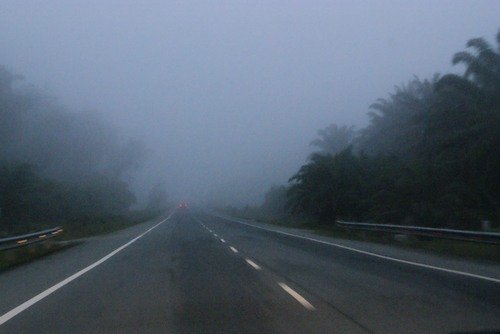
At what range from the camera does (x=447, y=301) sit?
11.7 metres

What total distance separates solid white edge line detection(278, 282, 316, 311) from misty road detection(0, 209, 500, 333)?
19mm

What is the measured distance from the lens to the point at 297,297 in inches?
492

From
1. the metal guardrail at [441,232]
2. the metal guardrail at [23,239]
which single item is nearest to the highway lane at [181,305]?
the metal guardrail at [23,239]

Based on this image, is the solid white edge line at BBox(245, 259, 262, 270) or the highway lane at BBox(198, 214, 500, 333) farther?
the solid white edge line at BBox(245, 259, 262, 270)

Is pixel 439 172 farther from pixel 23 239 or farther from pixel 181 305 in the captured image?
pixel 181 305

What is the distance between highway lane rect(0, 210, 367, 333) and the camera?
973cm

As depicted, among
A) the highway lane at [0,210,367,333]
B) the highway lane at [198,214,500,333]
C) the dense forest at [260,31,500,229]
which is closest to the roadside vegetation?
the dense forest at [260,31,500,229]

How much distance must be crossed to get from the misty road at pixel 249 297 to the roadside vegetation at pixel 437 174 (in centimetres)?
1001

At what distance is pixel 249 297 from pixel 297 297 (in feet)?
2.87

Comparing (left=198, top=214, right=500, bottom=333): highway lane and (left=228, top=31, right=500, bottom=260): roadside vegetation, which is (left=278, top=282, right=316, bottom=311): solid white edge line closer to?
(left=198, top=214, right=500, bottom=333): highway lane

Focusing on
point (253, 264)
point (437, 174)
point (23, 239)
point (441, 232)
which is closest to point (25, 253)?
point (23, 239)

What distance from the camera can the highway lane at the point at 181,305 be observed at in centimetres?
973

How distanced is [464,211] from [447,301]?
25142 mm

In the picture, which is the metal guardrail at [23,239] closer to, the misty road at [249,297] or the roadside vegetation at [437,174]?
the misty road at [249,297]
